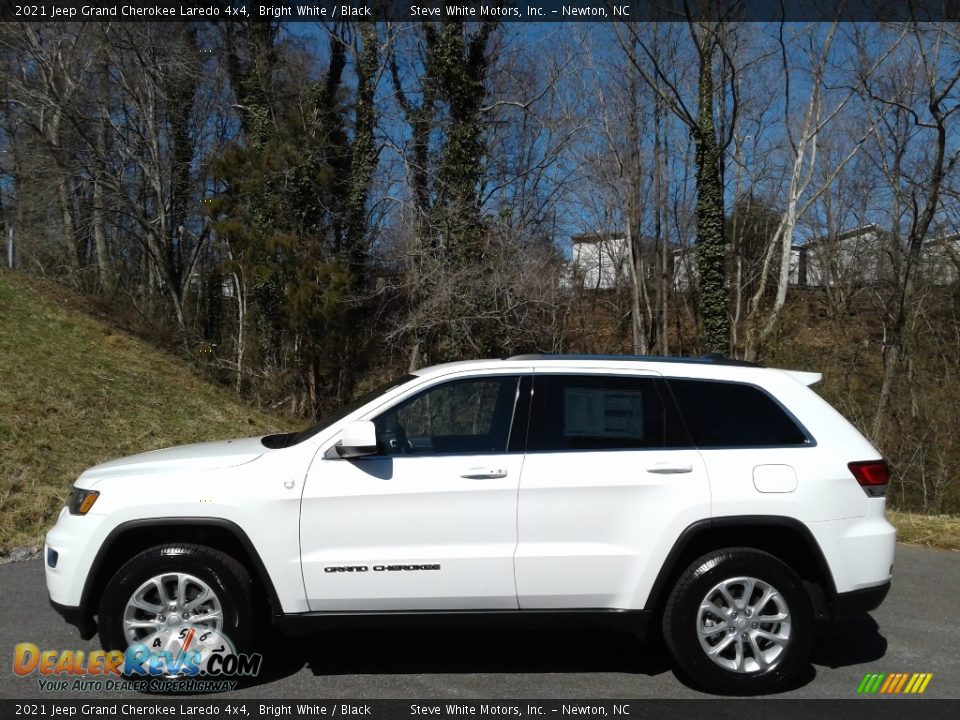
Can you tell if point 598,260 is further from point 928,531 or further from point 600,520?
point 600,520

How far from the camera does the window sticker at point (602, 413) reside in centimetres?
470

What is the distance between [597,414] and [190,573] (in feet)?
7.83

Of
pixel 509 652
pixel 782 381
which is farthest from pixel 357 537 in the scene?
pixel 782 381

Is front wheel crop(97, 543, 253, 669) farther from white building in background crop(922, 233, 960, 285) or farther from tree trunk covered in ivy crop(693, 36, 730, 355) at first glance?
white building in background crop(922, 233, 960, 285)

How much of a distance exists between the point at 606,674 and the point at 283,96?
2090 centimetres

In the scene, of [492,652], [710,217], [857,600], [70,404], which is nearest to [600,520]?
[492,652]

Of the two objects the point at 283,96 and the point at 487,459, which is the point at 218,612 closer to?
the point at 487,459

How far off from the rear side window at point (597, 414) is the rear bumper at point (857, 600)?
1251mm

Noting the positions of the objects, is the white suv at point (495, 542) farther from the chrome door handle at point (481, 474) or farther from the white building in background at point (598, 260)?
the white building in background at point (598, 260)

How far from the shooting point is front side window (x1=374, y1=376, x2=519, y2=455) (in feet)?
15.5

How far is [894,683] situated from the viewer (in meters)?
4.68

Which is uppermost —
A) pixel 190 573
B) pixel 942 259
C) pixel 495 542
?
pixel 942 259
